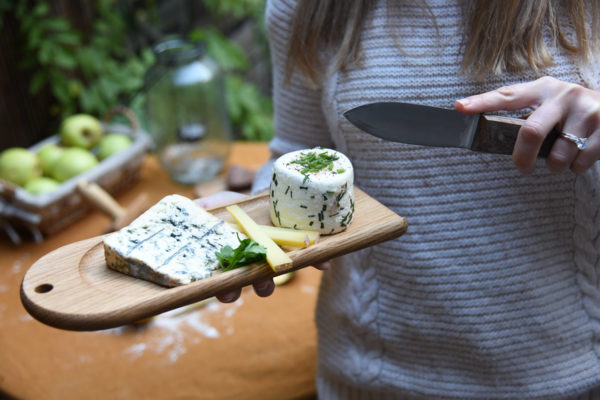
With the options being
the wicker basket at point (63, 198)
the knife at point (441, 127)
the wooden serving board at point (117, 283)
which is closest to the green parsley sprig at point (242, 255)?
the wooden serving board at point (117, 283)

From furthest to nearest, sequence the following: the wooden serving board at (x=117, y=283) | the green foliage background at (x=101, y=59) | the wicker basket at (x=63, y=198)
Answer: the green foliage background at (x=101, y=59) < the wicker basket at (x=63, y=198) < the wooden serving board at (x=117, y=283)

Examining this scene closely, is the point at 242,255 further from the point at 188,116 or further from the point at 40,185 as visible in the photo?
the point at 188,116

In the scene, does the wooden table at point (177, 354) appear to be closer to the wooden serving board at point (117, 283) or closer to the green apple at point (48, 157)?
the green apple at point (48, 157)

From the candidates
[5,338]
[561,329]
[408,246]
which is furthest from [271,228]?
[5,338]

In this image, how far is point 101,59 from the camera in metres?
2.61

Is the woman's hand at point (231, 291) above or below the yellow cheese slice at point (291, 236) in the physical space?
below

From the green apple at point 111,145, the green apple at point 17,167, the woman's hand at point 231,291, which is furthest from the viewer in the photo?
the green apple at point 111,145

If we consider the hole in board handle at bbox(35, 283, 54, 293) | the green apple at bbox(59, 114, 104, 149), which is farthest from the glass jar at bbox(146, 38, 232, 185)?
the hole in board handle at bbox(35, 283, 54, 293)

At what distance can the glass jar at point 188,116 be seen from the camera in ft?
6.56

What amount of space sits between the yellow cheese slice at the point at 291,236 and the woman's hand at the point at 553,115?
0.98 ft

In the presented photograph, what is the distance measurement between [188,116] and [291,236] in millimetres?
1283

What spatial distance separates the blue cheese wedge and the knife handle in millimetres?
399

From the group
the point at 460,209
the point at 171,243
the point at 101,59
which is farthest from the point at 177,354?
the point at 101,59

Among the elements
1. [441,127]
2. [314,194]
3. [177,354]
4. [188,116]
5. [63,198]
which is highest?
[441,127]
